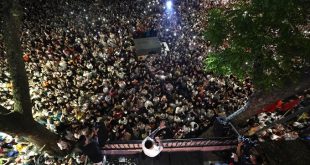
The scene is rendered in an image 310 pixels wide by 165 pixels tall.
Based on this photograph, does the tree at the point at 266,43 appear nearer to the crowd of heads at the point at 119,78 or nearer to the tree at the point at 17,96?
the crowd of heads at the point at 119,78

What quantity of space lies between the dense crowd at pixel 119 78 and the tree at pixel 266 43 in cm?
409

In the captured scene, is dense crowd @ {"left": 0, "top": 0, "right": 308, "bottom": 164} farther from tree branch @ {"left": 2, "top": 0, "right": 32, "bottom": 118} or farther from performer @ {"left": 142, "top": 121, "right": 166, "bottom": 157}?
tree branch @ {"left": 2, "top": 0, "right": 32, "bottom": 118}

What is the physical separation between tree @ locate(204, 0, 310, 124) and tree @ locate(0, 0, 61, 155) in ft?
22.7

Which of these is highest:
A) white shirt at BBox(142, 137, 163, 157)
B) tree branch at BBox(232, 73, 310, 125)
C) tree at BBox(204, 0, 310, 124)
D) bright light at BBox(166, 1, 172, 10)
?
bright light at BBox(166, 1, 172, 10)

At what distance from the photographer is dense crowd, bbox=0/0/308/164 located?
13.3 m

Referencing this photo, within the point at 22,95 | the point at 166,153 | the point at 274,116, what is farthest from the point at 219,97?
the point at 22,95

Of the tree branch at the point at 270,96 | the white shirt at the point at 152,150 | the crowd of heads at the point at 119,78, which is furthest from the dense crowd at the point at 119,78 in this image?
the tree branch at the point at 270,96

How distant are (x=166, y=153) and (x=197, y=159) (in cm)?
123

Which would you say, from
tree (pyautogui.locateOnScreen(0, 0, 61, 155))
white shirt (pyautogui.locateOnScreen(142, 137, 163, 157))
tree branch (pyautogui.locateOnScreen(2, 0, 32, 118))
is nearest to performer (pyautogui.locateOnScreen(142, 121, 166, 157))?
white shirt (pyautogui.locateOnScreen(142, 137, 163, 157))

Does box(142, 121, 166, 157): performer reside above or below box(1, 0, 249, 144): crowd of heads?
below

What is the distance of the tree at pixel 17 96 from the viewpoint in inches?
381

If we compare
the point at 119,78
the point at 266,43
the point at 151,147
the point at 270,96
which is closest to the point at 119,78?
the point at 119,78

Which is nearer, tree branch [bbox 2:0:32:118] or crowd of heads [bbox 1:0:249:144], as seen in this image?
tree branch [bbox 2:0:32:118]

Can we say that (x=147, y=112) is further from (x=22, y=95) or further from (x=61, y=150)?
(x=22, y=95)
